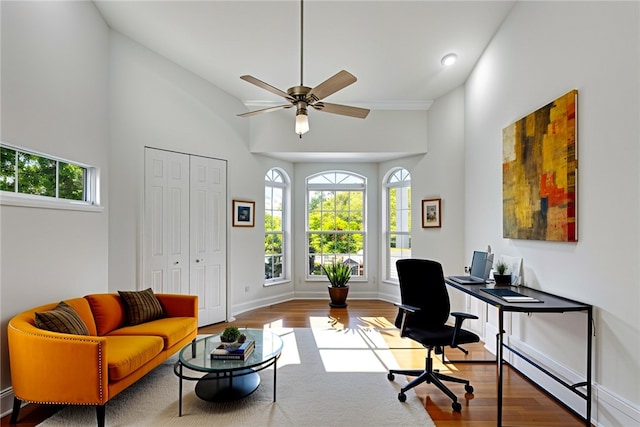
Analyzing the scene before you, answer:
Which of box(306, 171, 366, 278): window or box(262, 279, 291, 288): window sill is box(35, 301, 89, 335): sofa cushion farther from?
box(306, 171, 366, 278): window

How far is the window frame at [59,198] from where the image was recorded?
2.68 metres

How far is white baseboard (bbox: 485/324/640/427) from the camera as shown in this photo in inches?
89.5

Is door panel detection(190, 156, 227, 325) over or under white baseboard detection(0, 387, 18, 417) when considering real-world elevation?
over

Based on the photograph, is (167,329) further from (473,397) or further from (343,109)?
(473,397)

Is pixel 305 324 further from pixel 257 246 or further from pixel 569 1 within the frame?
pixel 569 1

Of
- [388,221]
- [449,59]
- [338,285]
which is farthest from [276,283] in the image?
[449,59]

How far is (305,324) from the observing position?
16.6 feet

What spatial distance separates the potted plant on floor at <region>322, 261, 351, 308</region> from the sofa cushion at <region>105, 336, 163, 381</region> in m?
3.38

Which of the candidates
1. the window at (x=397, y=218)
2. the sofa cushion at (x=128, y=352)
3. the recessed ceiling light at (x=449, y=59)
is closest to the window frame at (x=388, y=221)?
the window at (x=397, y=218)

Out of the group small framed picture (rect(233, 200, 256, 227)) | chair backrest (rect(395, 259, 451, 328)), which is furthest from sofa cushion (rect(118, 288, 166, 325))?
chair backrest (rect(395, 259, 451, 328))

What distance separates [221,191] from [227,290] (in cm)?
141

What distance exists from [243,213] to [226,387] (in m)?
3.03

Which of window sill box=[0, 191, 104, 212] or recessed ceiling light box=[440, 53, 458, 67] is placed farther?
recessed ceiling light box=[440, 53, 458, 67]

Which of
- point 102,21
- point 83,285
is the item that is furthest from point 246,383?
point 102,21
